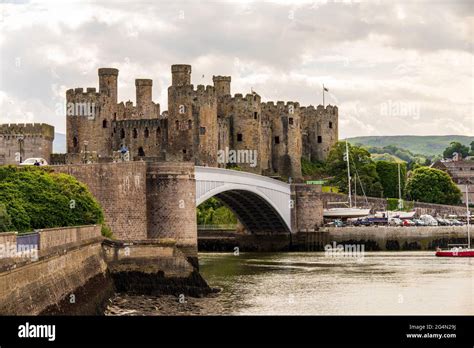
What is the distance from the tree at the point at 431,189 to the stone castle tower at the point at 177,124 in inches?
419

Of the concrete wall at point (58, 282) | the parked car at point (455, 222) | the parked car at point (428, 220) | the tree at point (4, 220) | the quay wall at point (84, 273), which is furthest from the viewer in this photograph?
the parked car at point (455, 222)

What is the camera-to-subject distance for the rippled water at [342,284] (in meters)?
30.8

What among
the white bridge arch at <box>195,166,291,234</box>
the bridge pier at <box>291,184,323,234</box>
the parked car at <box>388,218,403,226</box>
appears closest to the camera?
the white bridge arch at <box>195,166,291,234</box>

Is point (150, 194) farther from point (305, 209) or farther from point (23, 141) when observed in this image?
point (305, 209)

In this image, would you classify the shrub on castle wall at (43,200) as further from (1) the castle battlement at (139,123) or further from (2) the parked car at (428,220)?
(2) the parked car at (428,220)

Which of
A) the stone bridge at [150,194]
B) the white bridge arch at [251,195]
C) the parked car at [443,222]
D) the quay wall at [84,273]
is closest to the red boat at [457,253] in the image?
the white bridge arch at [251,195]

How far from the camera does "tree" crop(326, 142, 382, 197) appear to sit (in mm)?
75812

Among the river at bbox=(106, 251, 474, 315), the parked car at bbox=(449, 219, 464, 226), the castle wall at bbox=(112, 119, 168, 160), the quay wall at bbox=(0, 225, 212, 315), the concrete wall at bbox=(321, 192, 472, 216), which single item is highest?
the castle wall at bbox=(112, 119, 168, 160)

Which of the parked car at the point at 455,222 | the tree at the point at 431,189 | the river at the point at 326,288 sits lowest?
the river at the point at 326,288

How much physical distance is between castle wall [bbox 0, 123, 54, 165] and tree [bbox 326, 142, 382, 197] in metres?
31.8

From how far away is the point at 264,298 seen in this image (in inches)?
1313

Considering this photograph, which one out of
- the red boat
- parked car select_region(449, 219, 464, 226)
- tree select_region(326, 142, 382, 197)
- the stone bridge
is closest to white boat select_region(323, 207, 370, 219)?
parked car select_region(449, 219, 464, 226)

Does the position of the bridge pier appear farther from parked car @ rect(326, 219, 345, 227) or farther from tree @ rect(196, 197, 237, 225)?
tree @ rect(196, 197, 237, 225)
